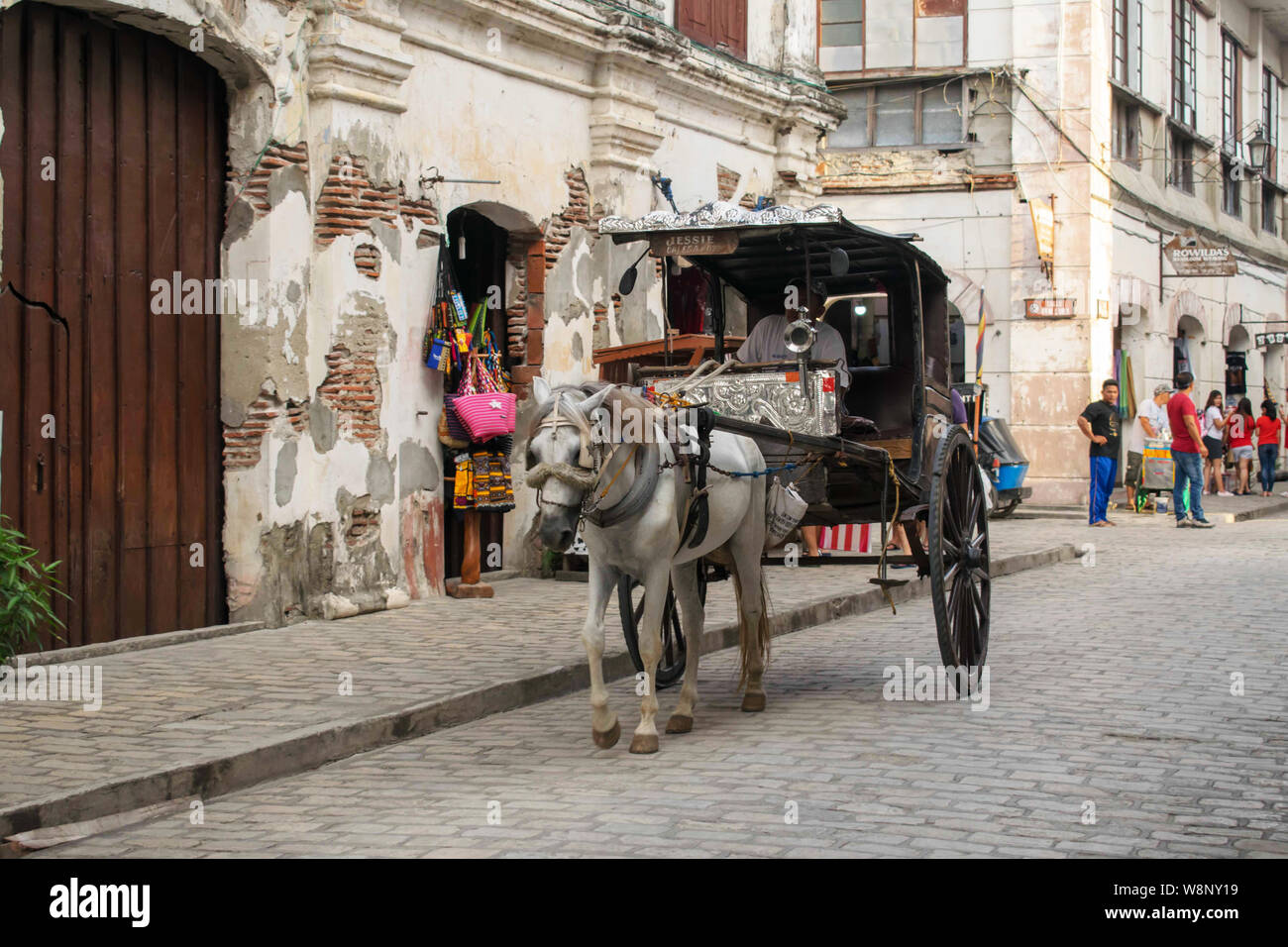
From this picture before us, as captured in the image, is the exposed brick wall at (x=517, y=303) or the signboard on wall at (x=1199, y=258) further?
the signboard on wall at (x=1199, y=258)

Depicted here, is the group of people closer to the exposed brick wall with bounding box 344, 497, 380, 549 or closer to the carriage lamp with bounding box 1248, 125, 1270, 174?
the carriage lamp with bounding box 1248, 125, 1270, 174

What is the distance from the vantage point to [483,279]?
13156mm

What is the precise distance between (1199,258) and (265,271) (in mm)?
19466

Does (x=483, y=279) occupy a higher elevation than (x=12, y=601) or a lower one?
higher

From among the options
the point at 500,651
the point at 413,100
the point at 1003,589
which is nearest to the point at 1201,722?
the point at 500,651

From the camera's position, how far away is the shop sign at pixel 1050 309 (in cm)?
2392

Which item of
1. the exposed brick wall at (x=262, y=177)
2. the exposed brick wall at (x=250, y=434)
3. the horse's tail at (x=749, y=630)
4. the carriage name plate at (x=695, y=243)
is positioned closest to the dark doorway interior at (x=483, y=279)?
the exposed brick wall at (x=262, y=177)

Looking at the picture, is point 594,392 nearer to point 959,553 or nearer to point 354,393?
Answer: point 959,553

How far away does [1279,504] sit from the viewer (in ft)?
80.0

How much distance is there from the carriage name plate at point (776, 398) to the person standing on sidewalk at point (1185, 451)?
39.7ft

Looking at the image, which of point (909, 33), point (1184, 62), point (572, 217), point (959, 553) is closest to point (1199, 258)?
point (1184, 62)

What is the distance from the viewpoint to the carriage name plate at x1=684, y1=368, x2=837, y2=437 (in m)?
8.09

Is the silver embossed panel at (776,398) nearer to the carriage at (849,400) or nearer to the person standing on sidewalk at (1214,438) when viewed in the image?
the carriage at (849,400)
